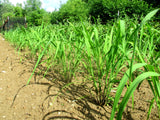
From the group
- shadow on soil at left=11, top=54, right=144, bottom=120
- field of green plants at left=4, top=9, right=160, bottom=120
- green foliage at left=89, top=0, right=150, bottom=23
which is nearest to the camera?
field of green plants at left=4, top=9, right=160, bottom=120

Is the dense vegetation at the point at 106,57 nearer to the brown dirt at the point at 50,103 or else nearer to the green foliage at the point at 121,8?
the brown dirt at the point at 50,103

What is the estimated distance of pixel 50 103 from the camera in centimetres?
84

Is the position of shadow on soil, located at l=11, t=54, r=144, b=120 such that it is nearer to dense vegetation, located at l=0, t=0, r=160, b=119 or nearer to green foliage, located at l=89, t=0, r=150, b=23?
dense vegetation, located at l=0, t=0, r=160, b=119

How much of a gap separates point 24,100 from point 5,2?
156 feet

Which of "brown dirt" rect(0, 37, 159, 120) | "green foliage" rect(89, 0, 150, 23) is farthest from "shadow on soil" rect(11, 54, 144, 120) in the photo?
"green foliage" rect(89, 0, 150, 23)

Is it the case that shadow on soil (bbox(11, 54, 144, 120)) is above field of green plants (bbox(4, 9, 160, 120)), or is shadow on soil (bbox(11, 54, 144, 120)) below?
below

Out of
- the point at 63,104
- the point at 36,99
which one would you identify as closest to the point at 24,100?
the point at 36,99

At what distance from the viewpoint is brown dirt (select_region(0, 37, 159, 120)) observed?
2.44 ft

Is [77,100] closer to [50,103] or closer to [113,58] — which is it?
[50,103]

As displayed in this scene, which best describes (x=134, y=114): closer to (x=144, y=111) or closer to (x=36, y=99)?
(x=144, y=111)

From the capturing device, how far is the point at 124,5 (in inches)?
354

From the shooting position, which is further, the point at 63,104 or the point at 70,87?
the point at 70,87

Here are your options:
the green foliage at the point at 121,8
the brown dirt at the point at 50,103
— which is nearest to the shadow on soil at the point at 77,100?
the brown dirt at the point at 50,103

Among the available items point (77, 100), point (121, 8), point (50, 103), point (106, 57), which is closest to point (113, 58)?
point (106, 57)
